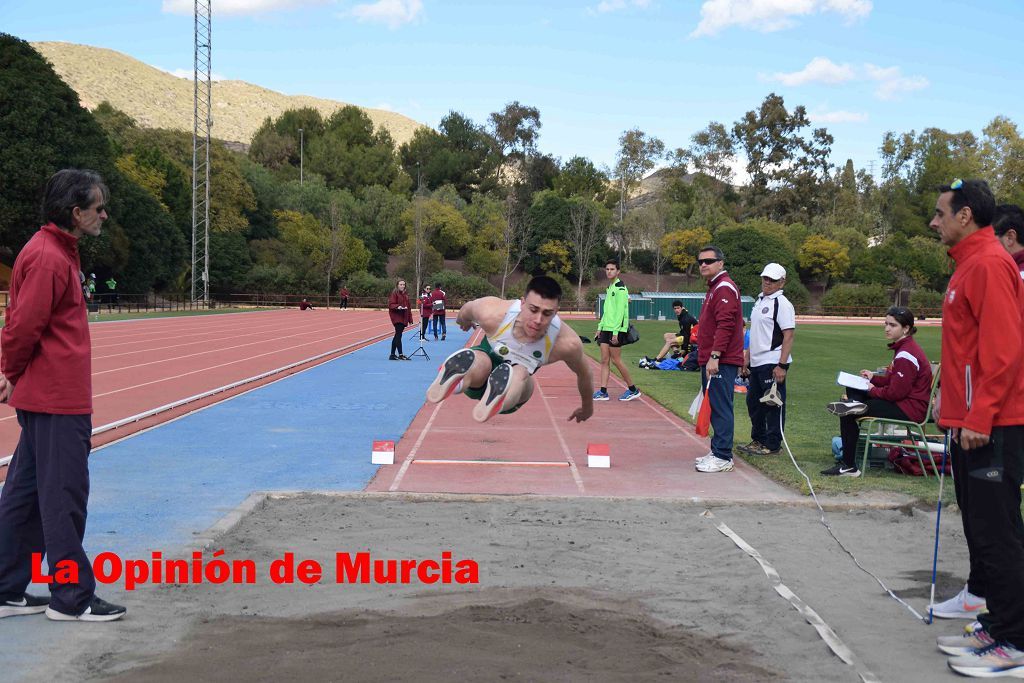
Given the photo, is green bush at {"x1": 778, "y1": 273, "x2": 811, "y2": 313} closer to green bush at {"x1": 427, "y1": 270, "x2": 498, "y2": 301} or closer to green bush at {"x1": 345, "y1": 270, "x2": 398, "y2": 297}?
green bush at {"x1": 427, "y1": 270, "x2": 498, "y2": 301}

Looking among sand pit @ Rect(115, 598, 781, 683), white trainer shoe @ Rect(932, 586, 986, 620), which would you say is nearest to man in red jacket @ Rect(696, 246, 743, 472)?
white trainer shoe @ Rect(932, 586, 986, 620)

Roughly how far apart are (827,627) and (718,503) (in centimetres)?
265

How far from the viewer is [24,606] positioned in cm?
449

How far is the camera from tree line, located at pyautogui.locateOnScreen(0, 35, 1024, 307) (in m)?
45.2

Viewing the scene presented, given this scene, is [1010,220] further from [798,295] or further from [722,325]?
[798,295]

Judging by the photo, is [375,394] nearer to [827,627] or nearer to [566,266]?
[827,627]

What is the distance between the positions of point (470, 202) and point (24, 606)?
86477 mm

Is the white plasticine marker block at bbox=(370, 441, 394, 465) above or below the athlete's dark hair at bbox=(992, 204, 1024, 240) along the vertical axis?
below

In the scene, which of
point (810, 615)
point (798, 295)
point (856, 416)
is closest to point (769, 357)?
point (856, 416)

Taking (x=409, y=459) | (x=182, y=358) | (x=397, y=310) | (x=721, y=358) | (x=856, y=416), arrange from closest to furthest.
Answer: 1. (x=856, y=416)
2. (x=721, y=358)
3. (x=409, y=459)
4. (x=182, y=358)
5. (x=397, y=310)

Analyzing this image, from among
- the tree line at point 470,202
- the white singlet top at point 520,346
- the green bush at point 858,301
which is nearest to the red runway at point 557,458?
the white singlet top at point 520,346

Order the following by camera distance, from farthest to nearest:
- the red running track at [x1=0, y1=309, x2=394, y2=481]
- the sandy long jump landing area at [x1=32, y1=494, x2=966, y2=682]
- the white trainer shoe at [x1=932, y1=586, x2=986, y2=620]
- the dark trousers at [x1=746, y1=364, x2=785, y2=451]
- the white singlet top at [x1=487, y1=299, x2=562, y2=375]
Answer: the red running track at [x1=0, y1=309, x2=394, y2=481] → the dark trousers at [x1=746, y1=364, x2=785, y2=451] → the white singlet top at [x1=487, y1=299, x2=562, y2=375] → the white trainer shoe at [x1=932, y1=586, x2=986, y2=620] → the sandy long jump landing area at [x1=32, y1=494, x2=966, y2=682]

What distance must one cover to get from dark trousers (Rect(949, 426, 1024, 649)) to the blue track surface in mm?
4536

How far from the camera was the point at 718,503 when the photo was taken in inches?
274
